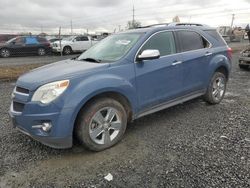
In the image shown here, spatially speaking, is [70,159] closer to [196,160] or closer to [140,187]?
[140,187]

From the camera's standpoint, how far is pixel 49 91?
10.8 feet

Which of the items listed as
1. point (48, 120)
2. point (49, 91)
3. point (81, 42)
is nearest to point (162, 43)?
point (49, 91)

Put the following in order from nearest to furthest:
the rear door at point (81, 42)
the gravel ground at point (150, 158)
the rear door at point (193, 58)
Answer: the gravel ground at point (150, 158) → the rear door at point (193, 58) → the rear door at point (81, 42)

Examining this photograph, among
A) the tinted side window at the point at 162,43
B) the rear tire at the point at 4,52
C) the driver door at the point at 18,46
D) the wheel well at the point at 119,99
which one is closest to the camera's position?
the wheel well at the point at 119,99

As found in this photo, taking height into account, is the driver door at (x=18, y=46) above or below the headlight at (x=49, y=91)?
above

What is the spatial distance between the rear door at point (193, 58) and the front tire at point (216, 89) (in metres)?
0.36

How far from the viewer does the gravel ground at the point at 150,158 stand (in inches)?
118

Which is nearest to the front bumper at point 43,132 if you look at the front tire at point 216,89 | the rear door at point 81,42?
the front tire at point 216,89

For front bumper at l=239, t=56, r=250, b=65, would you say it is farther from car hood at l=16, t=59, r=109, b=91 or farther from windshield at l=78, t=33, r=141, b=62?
car hood at l=16, t=59, r=109, b=91

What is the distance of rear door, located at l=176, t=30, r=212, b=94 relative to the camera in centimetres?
482

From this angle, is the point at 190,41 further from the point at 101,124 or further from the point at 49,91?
the point at 49,91

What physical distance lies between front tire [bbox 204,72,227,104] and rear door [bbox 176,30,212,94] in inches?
14.0

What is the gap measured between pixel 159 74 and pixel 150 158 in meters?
1.47

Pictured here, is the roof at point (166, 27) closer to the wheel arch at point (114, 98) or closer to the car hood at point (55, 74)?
the car hood at point (55, 74)
